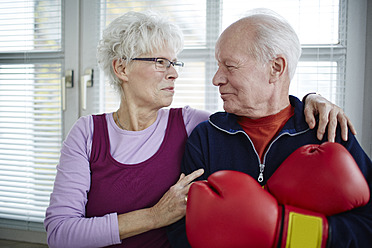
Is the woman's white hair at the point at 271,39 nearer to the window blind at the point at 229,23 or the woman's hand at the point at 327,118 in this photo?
the woman's hand at the point at 327,118

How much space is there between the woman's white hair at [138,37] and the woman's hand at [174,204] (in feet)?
1.93

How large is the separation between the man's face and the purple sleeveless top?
0.35 meters

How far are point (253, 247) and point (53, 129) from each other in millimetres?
1923

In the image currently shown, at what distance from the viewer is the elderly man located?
34.4 inches

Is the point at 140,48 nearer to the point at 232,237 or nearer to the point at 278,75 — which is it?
the point at 278,75

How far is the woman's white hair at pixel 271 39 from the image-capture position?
1.14 m

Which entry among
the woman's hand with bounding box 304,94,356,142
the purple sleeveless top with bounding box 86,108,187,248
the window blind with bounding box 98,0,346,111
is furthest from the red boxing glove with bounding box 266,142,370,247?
the window blind with bounding box 98,0,346,111

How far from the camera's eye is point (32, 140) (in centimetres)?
238

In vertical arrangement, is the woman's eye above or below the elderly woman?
above

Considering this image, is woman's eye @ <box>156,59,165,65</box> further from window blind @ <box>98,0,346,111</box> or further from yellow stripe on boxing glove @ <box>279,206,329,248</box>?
yellow stripe on boxing glove @ <box>279,206,329,248</box>

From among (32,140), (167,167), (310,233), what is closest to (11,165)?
(32,140)

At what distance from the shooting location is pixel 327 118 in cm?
109

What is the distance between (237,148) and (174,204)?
0.32 metres

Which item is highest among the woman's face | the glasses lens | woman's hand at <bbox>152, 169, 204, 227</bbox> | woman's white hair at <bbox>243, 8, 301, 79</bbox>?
woman's white hair at <bbox>243, 8, 301, 79</bbox>
